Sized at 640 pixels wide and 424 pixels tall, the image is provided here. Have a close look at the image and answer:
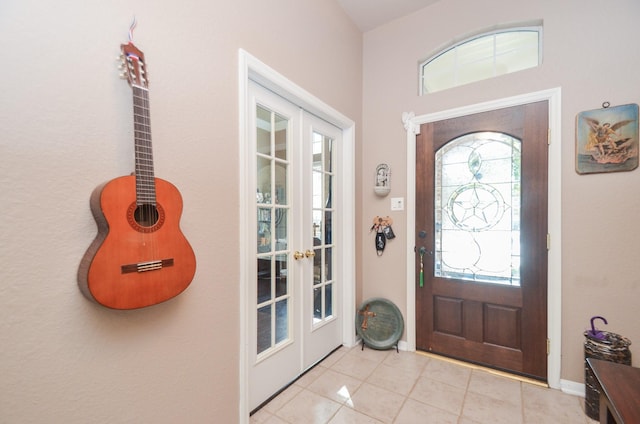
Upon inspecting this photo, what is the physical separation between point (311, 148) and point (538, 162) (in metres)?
1.72

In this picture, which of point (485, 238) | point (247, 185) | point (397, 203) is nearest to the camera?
point (247, 185)

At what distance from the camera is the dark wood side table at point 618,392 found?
770 millimetres

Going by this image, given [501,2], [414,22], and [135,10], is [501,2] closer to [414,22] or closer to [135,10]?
[414,22]

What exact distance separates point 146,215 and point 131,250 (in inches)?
5.6

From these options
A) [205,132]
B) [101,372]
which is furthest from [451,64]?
[101,372]

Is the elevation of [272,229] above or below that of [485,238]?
above

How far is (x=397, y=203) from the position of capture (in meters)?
2.59

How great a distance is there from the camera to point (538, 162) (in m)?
2.03

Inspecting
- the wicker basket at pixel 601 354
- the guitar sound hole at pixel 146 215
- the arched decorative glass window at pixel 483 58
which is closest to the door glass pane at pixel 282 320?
the guitar sound hole at pixel 146 215

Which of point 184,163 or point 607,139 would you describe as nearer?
point 184,163

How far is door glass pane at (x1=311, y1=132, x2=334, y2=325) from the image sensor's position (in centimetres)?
233

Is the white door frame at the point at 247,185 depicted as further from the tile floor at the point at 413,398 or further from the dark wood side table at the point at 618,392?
the dark wood side table at the point at 618,392

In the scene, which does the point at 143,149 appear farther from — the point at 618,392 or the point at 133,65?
the point at 618,392

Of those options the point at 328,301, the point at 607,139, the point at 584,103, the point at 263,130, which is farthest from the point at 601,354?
the point at 263,130
